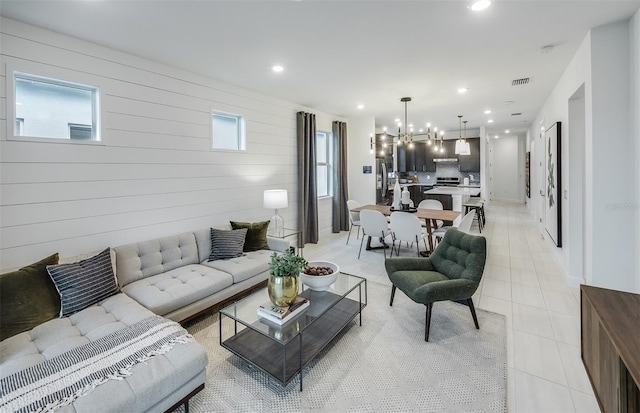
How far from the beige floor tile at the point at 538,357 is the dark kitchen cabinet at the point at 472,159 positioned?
7778 mm

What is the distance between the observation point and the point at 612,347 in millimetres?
1501

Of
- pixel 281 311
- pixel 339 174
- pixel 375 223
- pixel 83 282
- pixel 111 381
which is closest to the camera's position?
pixel 111 381

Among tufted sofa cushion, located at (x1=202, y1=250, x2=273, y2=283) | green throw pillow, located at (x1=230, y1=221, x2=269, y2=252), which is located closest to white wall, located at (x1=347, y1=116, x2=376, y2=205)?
green throw pillow, located at (x1=230, y1=221, x2=269, y2=252)

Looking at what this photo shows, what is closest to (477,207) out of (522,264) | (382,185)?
(522,264)

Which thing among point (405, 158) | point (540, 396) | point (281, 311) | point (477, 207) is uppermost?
point (405, 158)

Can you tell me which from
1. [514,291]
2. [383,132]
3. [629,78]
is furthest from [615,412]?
[383,132]

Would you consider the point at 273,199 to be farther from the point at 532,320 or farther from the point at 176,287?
the point at 532,320

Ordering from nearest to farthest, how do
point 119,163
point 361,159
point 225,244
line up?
point 119,163 → point 225,244 → point 361,159

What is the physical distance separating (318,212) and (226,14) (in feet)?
13.6

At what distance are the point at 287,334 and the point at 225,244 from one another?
1.76 metres

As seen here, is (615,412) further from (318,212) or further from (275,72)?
(318,212)

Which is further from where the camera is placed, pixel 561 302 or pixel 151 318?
pixel 561 302

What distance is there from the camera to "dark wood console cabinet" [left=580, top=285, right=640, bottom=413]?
130 cm

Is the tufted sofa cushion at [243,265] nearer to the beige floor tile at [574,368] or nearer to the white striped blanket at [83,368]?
the white striped blanket at [83,368]
